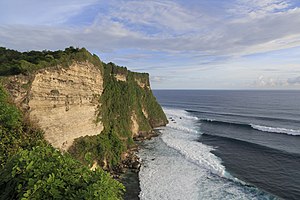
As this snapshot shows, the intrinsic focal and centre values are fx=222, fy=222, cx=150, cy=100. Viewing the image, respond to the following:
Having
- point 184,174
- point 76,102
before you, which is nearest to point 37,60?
point 76,102

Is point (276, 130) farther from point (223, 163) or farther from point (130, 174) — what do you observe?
point (130, 174)

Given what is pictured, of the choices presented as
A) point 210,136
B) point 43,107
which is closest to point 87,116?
point 43,107

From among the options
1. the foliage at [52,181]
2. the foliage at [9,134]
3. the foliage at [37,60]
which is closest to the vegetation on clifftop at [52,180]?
the foliage at [52,181]

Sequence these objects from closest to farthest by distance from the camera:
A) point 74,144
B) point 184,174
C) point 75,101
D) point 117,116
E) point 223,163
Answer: point 74,144 → point 75,101 → point 184,174 → point 223,163 → point 117,116

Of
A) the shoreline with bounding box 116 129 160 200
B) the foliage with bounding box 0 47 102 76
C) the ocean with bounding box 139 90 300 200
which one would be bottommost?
the shoreline with bounding box 116 129 160 200

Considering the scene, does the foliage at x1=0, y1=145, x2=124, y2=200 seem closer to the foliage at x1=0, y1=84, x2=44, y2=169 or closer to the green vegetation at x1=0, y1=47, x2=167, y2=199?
the green vegetation at x1=0, y1=47, x2=167, y2=199

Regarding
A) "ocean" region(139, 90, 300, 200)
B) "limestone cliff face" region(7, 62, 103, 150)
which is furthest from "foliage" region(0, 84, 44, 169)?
"ocean" region(139, 90, 300, 200)
